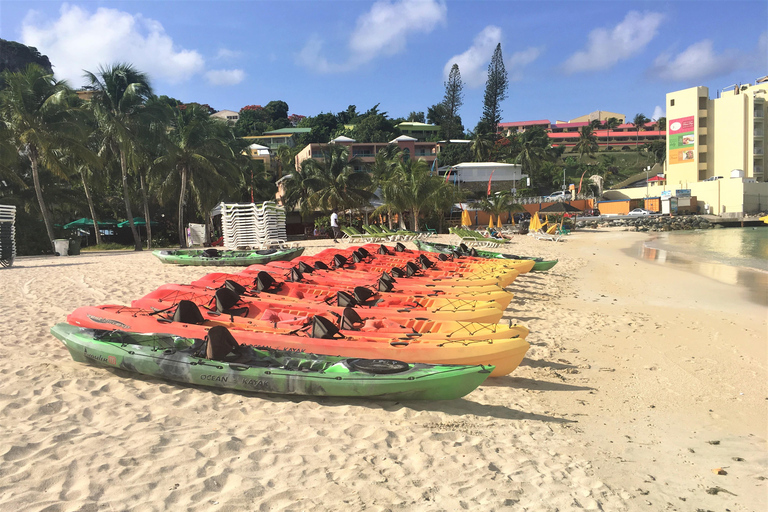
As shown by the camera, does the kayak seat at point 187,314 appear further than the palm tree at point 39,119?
No

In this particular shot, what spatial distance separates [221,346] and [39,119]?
2111 centimetres

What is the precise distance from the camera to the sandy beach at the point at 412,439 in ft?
10.1

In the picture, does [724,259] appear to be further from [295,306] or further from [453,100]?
[453,100]

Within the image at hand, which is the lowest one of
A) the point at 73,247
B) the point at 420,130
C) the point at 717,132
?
the point at 73,247

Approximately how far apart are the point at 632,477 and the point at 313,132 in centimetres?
6763

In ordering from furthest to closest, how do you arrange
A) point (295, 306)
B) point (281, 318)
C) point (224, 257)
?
point (224, 257), point (295, 306), point (281, 318)

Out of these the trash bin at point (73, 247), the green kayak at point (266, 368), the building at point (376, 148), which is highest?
the building at point (376, 148)

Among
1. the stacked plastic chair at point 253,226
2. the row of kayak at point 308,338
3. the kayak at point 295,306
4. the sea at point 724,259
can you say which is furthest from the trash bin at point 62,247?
the sea at point 724,259

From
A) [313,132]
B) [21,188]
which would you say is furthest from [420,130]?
[21,188]

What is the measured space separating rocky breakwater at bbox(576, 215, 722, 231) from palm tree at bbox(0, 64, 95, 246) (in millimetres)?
33187

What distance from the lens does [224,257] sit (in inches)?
567

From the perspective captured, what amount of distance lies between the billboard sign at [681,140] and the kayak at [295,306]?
55.6 meters

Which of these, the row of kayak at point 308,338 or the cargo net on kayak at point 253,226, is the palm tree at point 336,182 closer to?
the cargo net on kayak at point 253,226

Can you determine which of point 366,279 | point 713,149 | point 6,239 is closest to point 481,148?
point 713,149
